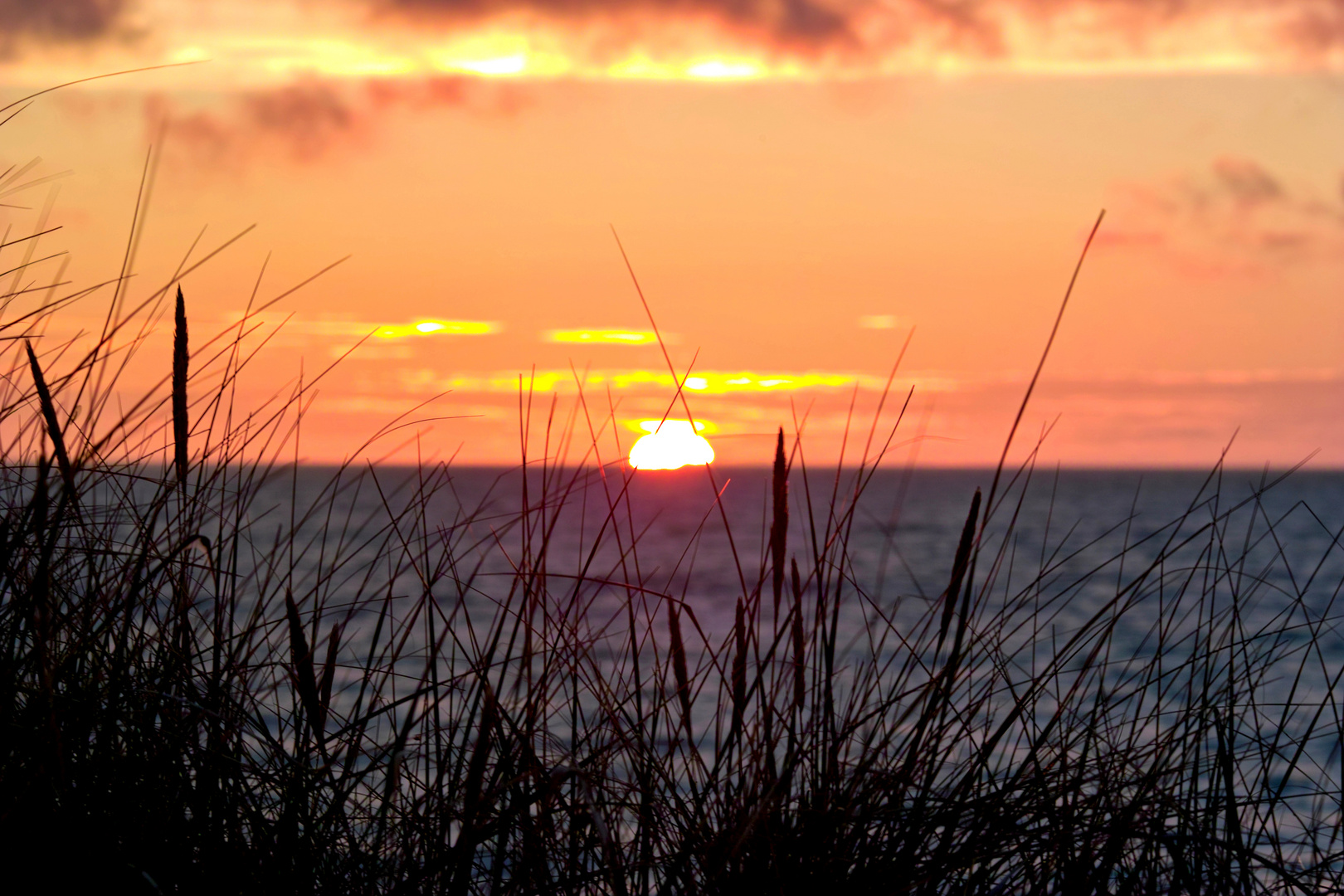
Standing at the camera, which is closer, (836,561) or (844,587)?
(836,561)

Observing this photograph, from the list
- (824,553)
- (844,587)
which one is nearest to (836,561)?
(844,587)

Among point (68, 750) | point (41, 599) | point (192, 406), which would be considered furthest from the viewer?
point (192, 406)

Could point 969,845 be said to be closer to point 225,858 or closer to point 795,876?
point 795,876

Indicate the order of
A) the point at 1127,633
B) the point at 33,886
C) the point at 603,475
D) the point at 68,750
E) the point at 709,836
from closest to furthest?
the point at 33,886, the point at 68,750, the point at 709,836, the point at 603,475, the point at 1127,633

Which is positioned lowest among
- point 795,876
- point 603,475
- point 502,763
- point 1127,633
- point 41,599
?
point 1127,633

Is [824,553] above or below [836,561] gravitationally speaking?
above

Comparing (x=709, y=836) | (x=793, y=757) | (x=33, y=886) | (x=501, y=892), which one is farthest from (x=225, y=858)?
(x=793, y=757)

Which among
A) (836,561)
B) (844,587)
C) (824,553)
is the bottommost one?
(844,587)

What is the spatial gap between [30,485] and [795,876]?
1.48 m

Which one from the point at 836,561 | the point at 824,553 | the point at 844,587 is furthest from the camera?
the point at 844,587

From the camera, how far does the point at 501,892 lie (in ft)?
5.49

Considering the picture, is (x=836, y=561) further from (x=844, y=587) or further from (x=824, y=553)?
(x=824, y=553)

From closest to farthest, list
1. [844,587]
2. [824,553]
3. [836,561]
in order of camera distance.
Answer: [824,553]
[836,561]
[844,587]

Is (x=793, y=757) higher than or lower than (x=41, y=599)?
lower
